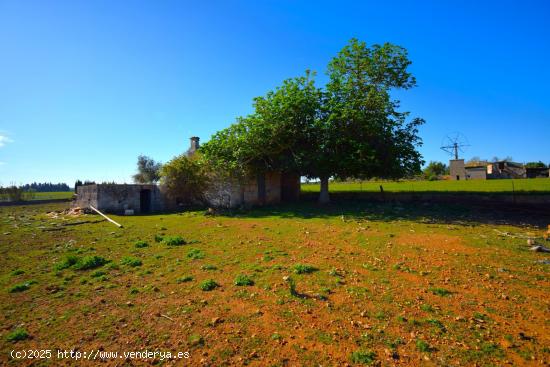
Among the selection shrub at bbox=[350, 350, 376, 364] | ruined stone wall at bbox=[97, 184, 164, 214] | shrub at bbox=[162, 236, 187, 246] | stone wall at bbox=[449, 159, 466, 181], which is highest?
stone wall at bbox=[449, 159, 466, 181]

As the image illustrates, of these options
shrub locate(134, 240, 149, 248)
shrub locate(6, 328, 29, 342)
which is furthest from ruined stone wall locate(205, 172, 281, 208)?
shrub locate(6, 328, 29, 342)

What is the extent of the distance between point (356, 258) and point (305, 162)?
13.0 m

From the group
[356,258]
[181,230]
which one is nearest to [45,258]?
[181,230]

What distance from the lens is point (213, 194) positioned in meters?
27.9

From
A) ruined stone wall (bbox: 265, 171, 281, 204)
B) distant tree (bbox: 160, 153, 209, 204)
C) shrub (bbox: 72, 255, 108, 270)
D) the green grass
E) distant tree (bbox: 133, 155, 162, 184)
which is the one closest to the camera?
the green grass

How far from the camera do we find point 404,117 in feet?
75.8

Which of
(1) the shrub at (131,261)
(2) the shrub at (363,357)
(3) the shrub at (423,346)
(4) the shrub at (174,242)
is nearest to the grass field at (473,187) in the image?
(4) the shrub at (174,242)

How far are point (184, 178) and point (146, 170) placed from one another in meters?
40.0

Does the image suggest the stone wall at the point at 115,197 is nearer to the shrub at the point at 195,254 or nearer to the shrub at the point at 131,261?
the shrub at the point at 131,261

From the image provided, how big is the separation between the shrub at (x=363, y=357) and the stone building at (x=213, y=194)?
21.4 m

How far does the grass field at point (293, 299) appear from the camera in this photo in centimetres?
498

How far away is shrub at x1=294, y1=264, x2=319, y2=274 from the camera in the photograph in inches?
337

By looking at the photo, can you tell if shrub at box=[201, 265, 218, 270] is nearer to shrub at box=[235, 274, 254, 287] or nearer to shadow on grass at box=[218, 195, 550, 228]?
shrub at box=[235, 274, 254, 287]

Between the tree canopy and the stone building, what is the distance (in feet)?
7.49
